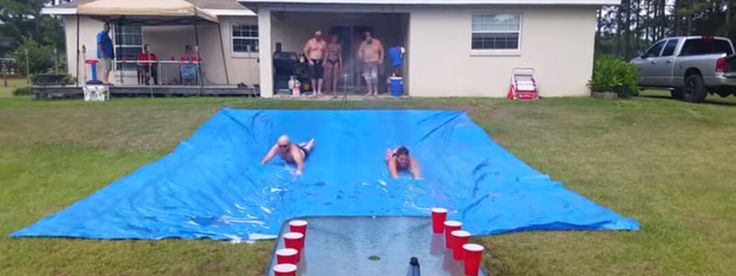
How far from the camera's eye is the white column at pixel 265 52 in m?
13.4

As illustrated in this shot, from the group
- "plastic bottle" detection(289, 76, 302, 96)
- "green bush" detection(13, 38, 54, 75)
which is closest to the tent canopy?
"plastic bottle" detection(289, 76, 302, 96)

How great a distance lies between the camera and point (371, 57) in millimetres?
13484

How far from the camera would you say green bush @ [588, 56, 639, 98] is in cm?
1332

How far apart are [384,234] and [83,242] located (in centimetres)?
207

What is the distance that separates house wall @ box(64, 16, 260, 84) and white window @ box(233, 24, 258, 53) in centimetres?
11

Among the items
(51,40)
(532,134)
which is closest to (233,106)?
(532,134)

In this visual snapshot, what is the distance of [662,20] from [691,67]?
76.2 feet

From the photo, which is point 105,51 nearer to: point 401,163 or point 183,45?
point 183,45

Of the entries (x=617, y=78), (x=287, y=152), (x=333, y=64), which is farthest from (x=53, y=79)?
(x=617, y=78)

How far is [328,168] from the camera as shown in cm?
742

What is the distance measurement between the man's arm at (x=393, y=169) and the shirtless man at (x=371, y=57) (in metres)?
6.63

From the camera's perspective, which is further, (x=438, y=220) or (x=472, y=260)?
(x=438, y=220)

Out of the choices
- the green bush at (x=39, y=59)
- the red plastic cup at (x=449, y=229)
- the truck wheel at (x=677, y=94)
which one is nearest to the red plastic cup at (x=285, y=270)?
the red plastic cup at (x=449, y=229)

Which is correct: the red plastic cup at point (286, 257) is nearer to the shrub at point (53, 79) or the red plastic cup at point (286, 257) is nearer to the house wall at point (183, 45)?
the house wall at point (183, 45)
